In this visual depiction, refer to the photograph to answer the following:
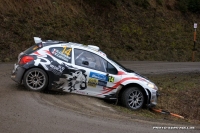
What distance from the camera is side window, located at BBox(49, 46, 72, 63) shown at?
1011 cm

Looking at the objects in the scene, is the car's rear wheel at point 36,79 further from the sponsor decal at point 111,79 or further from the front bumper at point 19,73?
the sponsor decal at point 111,79

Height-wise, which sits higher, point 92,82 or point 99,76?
point 99,76

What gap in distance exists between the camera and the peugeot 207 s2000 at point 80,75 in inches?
388

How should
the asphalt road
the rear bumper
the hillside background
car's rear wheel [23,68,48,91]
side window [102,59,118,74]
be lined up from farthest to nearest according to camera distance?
the hillside background, the rear bumper, side window [102,59,118,74], car's rear wheel [23,68,48,91], the asphalt road

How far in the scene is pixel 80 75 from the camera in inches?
393

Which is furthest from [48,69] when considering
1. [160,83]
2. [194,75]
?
[194,75]

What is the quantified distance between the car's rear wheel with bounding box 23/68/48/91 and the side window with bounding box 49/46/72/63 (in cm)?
65

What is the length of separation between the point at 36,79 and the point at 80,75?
120cm

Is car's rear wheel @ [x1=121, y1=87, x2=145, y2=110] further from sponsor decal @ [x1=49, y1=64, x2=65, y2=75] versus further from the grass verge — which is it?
sponsor decal @ [x1=49, y1=64, x2=65, y2=75]

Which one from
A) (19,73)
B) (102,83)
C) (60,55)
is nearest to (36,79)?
(19,73)

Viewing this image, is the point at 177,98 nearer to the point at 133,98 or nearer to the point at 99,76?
the point at 133,98

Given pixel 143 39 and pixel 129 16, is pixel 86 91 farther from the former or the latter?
pixel 129 16

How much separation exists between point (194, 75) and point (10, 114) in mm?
12921

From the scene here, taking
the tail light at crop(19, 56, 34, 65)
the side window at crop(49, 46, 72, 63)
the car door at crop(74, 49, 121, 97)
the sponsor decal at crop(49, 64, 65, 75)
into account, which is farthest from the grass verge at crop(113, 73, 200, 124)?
the tail light at crop(19, 56, 34, 65)
